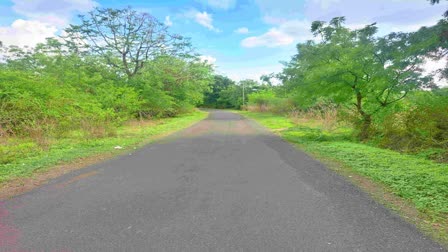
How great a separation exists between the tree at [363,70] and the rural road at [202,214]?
5.86m

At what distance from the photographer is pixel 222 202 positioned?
471 cm

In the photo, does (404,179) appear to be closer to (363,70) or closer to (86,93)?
(363,70)

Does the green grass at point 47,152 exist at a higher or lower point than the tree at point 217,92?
lower

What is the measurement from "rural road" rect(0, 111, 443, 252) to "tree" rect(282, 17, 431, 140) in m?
5.86

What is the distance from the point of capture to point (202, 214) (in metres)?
4.21

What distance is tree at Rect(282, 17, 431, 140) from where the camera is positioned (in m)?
10.2

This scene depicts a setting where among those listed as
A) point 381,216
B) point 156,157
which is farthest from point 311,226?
point 156,157

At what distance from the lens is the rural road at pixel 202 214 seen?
336 cm

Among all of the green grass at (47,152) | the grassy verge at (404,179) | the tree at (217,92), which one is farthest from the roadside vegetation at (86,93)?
the tree at (217,92)

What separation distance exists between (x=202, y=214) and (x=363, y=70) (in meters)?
9.85

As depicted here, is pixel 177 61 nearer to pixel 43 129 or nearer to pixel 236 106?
pixel 43 129

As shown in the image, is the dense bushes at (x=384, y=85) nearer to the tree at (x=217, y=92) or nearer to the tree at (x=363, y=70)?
the tree at (x=363, y=70)

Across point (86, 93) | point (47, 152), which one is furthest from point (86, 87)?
point (47, 152)

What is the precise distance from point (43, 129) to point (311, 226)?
1098 cm
